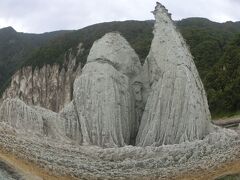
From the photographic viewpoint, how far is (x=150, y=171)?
16.7m

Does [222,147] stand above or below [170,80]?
below

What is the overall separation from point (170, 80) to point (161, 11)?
2986 mm

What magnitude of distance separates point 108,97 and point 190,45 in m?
74.4

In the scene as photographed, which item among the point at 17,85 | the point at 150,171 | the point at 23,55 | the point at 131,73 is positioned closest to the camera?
the point at 150,171

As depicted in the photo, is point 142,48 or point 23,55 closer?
point 142,48

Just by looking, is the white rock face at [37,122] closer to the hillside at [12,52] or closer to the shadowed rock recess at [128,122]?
the shadowed rock recess at [128,122]

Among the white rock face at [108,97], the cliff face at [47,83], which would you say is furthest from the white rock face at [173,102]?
the cliff face at [47,83]

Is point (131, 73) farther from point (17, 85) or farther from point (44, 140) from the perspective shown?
point (17, 85)

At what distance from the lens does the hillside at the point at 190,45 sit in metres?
64.1

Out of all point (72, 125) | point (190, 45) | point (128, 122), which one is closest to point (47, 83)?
point (190, 45)

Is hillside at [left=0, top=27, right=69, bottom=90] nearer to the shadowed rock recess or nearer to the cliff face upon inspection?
the cliff face

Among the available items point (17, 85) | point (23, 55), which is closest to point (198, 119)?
point (17, 85)

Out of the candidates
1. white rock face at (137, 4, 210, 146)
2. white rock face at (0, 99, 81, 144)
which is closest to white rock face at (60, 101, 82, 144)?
white rock face at (0, 99, 81, 144)

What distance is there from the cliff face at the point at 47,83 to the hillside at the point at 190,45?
5.18ft
